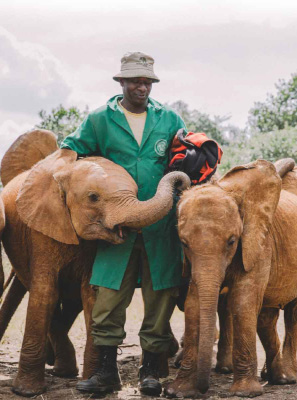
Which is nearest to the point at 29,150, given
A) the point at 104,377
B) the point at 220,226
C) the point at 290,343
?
the point at 104,377

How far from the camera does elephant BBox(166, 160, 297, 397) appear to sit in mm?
5512

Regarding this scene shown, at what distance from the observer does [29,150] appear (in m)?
8.21

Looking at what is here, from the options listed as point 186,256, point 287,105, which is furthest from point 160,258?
point 287,105

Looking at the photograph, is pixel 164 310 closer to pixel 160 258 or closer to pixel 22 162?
pixel 160 258

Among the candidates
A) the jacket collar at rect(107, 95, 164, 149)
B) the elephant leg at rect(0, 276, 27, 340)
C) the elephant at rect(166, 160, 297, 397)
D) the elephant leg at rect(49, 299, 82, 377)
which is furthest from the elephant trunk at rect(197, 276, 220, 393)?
the elephant leg at rect(0, 276, 27, 340)

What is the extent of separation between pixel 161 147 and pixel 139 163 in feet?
0.81

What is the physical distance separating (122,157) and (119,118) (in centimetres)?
34

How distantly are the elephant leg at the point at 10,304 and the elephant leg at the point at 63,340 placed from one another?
0.62 meters

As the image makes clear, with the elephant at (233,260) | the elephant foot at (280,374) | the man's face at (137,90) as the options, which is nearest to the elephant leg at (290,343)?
the elephant foot at (280,374)

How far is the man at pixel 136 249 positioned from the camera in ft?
19.9

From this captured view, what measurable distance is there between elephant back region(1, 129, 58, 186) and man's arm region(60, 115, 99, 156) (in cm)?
184

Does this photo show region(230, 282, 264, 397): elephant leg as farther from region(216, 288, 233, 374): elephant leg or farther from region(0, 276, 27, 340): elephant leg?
region(0, 276, 27, 340): elephant leg

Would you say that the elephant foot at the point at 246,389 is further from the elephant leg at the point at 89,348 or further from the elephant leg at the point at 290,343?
the elephant leg at the point at 89,348

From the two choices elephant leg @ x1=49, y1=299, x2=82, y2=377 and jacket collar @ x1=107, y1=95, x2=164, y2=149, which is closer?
jacket collar @ x1=107, y1=95, x2=164, y2=149
